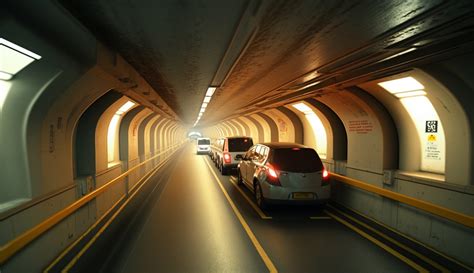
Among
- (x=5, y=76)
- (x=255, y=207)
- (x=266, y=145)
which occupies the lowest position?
(x=255, y=207)

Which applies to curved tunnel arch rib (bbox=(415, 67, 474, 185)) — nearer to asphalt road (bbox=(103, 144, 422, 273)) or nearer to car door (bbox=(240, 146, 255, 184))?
asphalt road (bbox=(103, 144, 422, 273))

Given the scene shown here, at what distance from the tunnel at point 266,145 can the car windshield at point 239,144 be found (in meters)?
5.98

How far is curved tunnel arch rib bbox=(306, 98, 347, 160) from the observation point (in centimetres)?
927

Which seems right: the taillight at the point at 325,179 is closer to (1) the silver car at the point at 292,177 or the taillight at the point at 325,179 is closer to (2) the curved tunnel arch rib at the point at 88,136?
(1) the silver car at the point at 292,177

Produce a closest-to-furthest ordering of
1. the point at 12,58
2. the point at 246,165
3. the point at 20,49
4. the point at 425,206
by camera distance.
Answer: the point at 20,49, the point at 12,58, the point at 425,206, the point at 246,165

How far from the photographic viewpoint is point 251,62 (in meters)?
5.62

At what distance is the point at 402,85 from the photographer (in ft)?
18.8

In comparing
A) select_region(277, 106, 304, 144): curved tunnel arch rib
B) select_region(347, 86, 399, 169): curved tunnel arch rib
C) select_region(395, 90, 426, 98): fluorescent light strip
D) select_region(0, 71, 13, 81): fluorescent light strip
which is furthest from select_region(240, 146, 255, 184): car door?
select_region(0, 71, 13, 81): fluorescent light strip

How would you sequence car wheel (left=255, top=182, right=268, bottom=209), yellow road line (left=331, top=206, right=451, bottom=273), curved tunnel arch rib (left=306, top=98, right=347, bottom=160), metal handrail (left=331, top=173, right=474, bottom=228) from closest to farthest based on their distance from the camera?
1. metal handrail (left=331, top=173, right=474, bottom=228)
2. yellow road line (left=331, top=206, right=451, bottom=273)
3. car wheel (left=255, top=182, right=268, bottom=209)
4. curved tunnel arch rib (left=306, top=98, right=347, bottom=160)

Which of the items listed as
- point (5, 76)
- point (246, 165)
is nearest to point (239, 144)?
point (246, 165)

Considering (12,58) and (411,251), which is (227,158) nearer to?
(411,251)

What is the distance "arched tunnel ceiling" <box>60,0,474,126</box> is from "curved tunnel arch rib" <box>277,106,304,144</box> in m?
6.40

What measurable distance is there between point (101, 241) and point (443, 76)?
6.95 meters

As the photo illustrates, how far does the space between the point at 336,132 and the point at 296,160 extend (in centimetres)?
312
